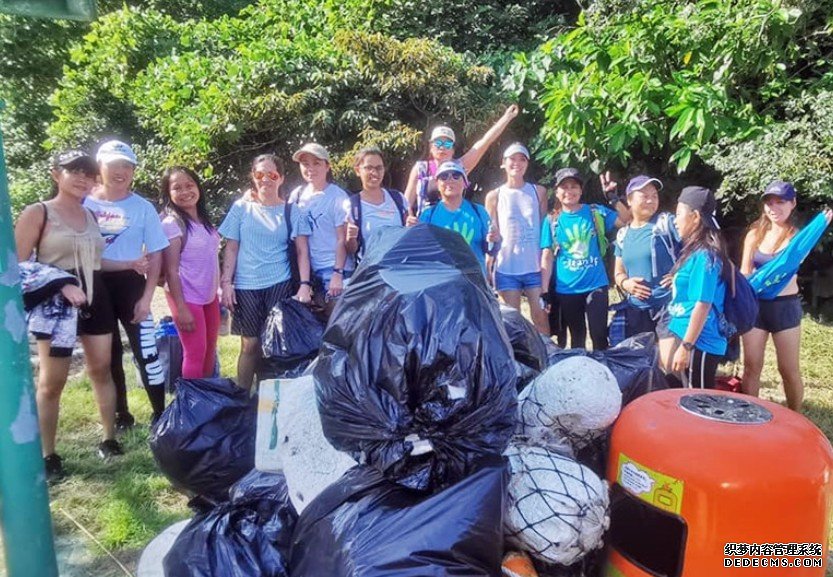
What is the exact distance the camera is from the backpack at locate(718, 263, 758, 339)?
308cm

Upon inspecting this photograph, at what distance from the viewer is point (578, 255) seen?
4.20 metres

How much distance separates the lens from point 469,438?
1.68 m

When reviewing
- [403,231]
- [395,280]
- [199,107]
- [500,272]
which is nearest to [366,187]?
[500,272]

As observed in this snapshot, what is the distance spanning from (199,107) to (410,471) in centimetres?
699

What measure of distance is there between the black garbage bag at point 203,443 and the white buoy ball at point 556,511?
1391 mm

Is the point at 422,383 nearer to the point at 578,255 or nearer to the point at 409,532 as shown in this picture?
the point at 409,532

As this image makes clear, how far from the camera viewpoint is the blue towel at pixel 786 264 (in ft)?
11.1

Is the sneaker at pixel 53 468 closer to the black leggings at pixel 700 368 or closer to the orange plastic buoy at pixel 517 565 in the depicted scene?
the orange plastic buoy at pixel 517 565

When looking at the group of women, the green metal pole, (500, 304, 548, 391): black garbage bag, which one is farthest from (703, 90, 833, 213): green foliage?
the green metal pole

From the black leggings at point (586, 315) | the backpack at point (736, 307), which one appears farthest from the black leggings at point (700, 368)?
the black leggings at point (586, 315)

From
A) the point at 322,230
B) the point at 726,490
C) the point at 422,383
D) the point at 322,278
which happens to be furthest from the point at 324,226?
the point at 726,490

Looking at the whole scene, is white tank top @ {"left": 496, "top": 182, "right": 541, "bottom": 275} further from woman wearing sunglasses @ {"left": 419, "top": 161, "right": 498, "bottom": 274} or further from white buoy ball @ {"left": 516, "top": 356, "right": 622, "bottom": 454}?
white buoy ball @ {"left": 516, "top": 356, "right": 622, "bottom": 454}

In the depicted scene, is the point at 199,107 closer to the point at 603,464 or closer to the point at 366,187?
the point at 366,187

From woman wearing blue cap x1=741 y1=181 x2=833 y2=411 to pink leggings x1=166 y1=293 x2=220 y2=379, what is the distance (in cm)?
319
